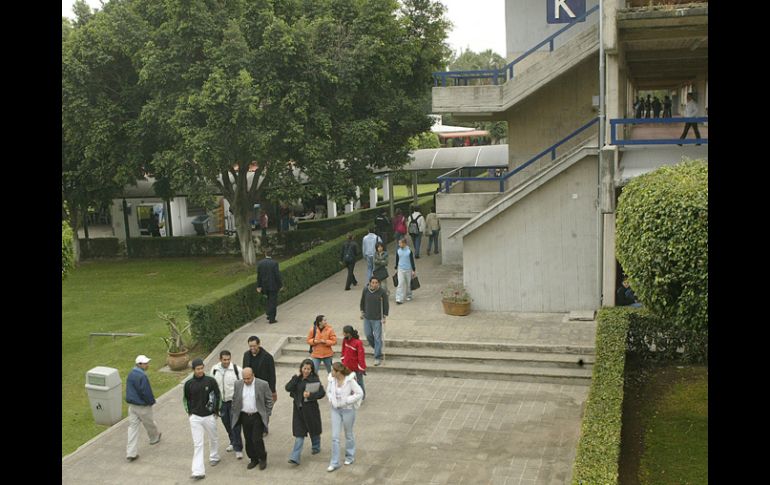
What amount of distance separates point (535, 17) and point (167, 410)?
15640 mm

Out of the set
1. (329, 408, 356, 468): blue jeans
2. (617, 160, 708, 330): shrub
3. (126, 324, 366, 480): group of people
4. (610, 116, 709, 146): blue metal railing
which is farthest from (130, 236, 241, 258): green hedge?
(617, 160, 708, 330): shrub

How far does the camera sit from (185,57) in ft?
79.3

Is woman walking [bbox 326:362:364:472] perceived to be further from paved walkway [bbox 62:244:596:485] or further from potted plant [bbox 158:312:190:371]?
potted plant [bbox 158:312:190:371]

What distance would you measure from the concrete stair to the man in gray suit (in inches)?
189

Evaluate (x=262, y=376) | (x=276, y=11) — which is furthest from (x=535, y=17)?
(x=262, y=376)

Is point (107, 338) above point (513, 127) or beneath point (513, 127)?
beneath

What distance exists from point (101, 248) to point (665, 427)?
28.3 m

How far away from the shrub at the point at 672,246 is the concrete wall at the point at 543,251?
25.5 feet

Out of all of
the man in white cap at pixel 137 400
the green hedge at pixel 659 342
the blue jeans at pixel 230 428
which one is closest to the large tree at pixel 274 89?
the man in white cap at pixel 137 400

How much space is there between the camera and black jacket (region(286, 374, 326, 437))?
38.0 feet

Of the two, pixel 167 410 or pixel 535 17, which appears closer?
pixel 167 410

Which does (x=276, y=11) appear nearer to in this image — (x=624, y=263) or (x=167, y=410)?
(x=167, y=410)

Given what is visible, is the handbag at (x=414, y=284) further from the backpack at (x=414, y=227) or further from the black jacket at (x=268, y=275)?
the backpack at (x=414, y=227)
